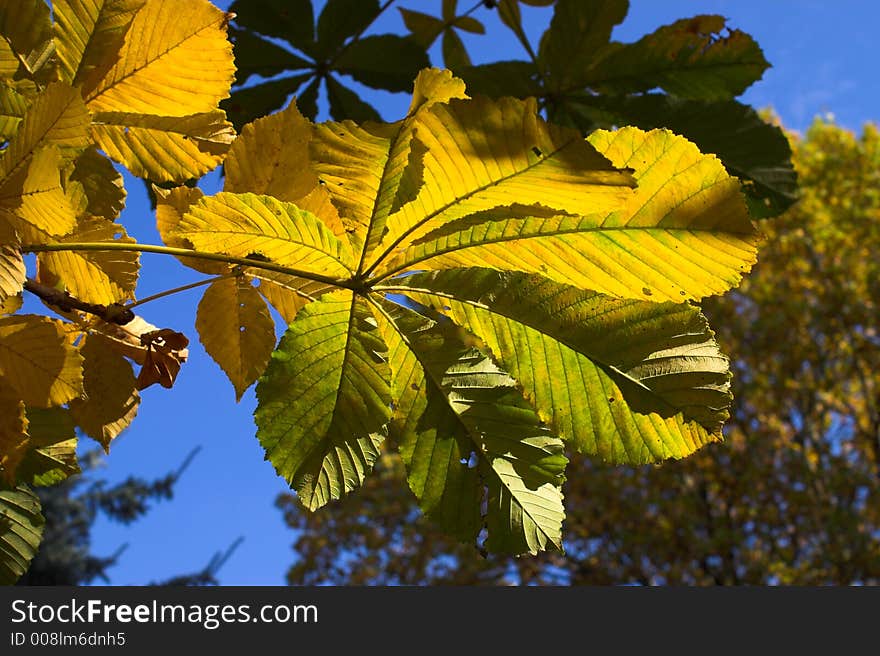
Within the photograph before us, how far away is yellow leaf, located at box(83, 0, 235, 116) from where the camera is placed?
57 cm

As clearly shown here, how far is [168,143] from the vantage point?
2.01 ft

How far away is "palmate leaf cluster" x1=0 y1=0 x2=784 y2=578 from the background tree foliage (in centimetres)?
754

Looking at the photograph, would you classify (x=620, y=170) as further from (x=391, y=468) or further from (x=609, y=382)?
(x=391, y=468)

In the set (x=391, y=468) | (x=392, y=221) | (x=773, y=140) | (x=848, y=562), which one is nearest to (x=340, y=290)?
(x=392, y=221)

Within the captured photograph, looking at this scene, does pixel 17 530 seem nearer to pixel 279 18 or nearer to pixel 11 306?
pixel 11 306

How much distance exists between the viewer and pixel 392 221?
52 centimetres

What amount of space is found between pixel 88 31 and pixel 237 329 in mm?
264

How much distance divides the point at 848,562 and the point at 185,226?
7.83 metres

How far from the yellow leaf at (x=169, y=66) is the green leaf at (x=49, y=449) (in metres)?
0.27

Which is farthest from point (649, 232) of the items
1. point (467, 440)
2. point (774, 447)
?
point (774, 447)

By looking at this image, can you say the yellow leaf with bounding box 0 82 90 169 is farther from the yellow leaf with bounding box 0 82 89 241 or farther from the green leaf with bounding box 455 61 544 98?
the green leaf with bounding box 455 61 544 98

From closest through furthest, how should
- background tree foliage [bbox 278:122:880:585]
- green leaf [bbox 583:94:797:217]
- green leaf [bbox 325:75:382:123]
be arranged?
green leaf [bbox 583:94:797:217], green leaf [bbox 325:75:382:123], background tree foliage [bbox 278:122:880:585]

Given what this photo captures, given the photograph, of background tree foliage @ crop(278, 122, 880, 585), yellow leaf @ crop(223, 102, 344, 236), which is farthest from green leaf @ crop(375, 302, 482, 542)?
background tree foliage @ crop(278, 122, 880, 585)

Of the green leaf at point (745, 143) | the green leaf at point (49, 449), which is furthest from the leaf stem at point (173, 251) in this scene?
the green leaf at point (745, 143)
